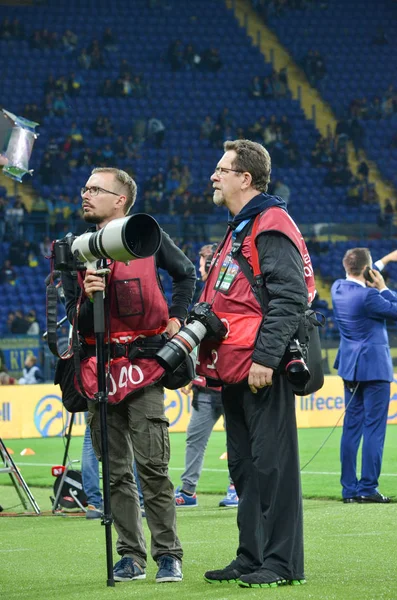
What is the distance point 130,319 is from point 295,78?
27770mm

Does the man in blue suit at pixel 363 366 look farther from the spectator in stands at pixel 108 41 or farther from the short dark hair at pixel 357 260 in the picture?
the spectator in stands at pixel 108 41

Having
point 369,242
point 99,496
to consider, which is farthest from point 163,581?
point 369,242

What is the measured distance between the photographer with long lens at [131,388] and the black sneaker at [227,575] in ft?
0.65

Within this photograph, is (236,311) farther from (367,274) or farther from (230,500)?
(367,274)

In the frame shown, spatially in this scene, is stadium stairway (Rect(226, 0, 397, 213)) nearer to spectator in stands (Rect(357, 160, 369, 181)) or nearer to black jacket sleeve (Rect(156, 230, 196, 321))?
spectator in stands (Rect(357, 160, 369, 181))

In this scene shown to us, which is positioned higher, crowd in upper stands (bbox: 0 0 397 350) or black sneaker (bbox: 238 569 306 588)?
crowd in upper stands (bbox: 0 0 397 350)

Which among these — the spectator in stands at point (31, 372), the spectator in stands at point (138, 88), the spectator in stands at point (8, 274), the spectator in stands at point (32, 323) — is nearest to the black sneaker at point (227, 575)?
the spectator in stands at point (31, 372)

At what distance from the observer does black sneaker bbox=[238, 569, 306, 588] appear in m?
4.94

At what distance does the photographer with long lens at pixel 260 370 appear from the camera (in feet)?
16.1

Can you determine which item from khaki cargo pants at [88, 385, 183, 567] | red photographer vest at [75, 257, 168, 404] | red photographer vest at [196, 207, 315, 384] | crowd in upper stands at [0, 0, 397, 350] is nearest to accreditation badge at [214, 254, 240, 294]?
red photographer vest at [196, 207, 315, 384]

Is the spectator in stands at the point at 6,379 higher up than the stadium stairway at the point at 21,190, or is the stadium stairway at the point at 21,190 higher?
the stadium stairway at the point at 21,190

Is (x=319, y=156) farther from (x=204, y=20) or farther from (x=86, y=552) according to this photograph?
(x=86, y=552)

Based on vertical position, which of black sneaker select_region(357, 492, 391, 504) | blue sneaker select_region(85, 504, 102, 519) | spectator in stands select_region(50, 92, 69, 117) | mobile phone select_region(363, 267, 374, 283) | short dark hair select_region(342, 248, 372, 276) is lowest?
blue sneaker select_region(85, 504, 102, 519)

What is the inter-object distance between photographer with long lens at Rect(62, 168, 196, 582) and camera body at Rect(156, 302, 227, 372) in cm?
46
